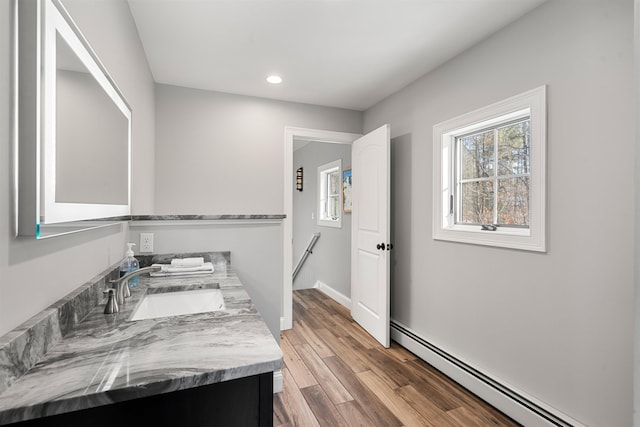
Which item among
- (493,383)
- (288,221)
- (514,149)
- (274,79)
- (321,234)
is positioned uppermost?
(274,79)

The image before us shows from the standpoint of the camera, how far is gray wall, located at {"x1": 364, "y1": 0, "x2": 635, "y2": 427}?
Answer: 55.4 inches

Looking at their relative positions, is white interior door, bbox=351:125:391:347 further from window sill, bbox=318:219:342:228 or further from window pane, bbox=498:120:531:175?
window pane, bbox=498:120:531:175

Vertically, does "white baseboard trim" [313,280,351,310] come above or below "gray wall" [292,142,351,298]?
below

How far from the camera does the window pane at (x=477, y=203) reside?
7.17 feet

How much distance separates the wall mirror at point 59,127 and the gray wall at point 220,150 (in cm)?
161

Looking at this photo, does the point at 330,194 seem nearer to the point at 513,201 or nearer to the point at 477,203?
the point at 477,203

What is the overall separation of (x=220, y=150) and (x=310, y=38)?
1406 millimetres

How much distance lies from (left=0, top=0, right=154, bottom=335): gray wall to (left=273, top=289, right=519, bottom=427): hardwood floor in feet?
4.32

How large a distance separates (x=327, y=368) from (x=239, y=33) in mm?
2437

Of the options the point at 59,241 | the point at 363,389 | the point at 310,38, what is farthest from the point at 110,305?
the point at 310,38

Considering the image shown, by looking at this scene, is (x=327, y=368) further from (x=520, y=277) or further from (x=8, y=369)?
(x=8, y=369)

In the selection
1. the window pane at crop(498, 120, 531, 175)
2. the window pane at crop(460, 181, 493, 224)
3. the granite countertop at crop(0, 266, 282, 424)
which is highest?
the window pane at crop(498, 120, 531, 175)

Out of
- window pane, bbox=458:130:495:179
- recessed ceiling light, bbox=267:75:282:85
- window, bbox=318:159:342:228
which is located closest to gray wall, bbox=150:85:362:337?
recessed ceiling light, bbox=267:75:282:85

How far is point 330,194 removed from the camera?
462cm
